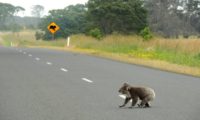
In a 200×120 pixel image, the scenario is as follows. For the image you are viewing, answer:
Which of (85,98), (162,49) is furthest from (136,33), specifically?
(85,98)

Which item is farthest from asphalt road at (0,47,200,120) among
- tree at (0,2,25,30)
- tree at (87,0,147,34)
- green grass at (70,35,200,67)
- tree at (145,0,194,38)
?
tree at (0,2,25,30)

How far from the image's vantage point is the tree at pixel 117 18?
8062cm

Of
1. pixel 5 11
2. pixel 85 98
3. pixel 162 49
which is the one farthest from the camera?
pixel 5 11

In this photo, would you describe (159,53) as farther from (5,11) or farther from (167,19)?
(5,11)

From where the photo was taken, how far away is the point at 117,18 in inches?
3177

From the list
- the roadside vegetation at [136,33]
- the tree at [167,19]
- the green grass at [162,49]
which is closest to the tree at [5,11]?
the roadside vegetation at [136,33]

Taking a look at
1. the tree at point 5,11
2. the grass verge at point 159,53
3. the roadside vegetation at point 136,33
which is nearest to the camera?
the grass verge at point 159,53

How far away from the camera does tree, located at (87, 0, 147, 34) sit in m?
80.6

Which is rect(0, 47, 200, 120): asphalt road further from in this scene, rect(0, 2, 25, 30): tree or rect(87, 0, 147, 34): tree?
rect(0, 2, 25, 30): tree

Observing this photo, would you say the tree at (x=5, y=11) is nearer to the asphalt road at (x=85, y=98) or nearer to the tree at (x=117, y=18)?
the tree at (x=117, y=18)

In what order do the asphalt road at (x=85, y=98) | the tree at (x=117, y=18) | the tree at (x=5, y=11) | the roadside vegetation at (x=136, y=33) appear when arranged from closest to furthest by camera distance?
the asphalt road at (x=85, y=98)
the roadside vegetation at (x=136, y=33)
the tree at (x=117, y=18)
the tree at (x=5, y=11)

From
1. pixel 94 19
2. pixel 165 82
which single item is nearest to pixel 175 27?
pixel 94 19

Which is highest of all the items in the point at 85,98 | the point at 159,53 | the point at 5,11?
the point at 85,98

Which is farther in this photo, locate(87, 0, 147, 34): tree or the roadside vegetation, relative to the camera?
locate(87, 0, 147, 34): tree
